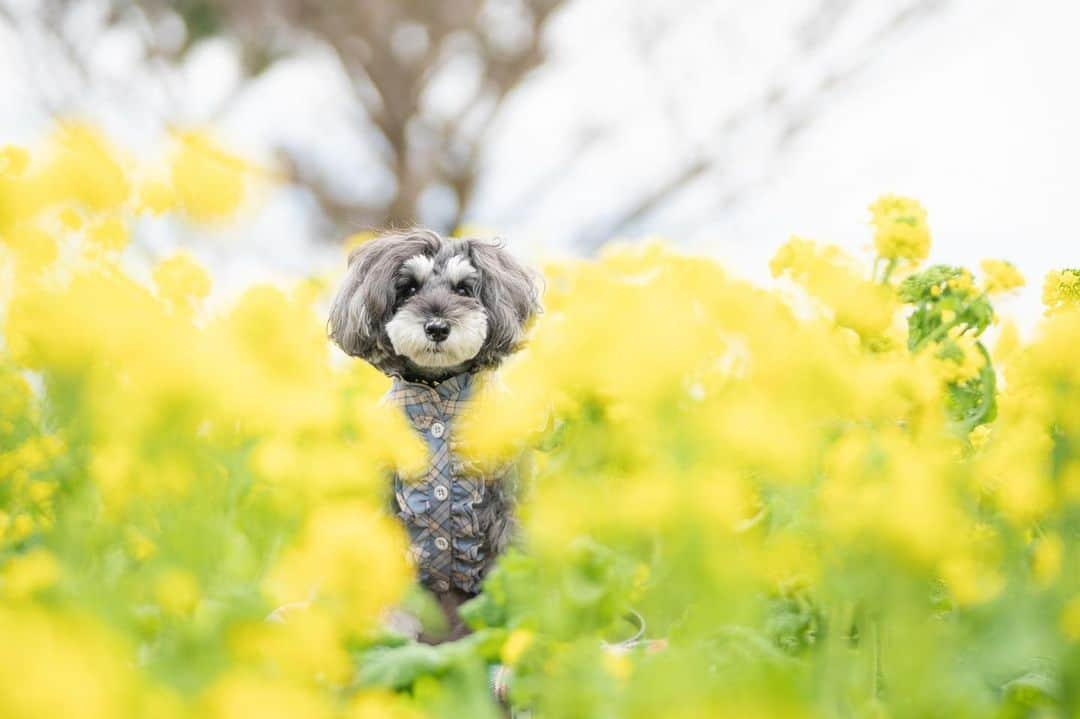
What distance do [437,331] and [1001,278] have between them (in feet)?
4.09

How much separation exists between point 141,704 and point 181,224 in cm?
91

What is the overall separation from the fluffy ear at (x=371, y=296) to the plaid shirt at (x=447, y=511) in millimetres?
227

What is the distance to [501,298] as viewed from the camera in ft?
7.72

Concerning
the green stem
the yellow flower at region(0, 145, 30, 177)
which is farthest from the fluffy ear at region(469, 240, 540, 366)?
the yellow flower at region(0, 145, 30, 177)

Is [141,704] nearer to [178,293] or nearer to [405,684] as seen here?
[405,684]

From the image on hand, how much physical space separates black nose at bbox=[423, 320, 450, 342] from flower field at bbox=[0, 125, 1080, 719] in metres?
0.18

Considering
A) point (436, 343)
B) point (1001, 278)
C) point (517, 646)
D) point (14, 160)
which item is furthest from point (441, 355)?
point (1001, 278)

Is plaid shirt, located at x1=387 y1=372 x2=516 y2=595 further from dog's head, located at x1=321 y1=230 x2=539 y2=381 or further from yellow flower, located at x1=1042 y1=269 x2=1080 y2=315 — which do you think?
yellow flower, located at x1=1042 y1=269 x2=1080 y2=315

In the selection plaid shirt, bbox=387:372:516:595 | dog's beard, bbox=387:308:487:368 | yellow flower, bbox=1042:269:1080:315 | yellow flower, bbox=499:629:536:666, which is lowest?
yellow flower, bbox=499:629:536:666

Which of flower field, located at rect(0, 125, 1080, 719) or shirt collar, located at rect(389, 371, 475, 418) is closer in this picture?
flower field, located at rect(0, 125, 1080, 719)

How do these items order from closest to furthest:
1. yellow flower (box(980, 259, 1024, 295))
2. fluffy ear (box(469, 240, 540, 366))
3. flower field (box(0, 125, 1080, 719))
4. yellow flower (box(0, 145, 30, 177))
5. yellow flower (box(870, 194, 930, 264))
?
flower field (box(0, 125, 1080, 719)), yellow flower (box(0, 145, 30, 177)), yellow flower (box(870, 194, 930, 264)), yellow flower (box(980, 259, 1024, 295)), fluffy ear (box(469, 240, 540, 366))

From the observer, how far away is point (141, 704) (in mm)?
729

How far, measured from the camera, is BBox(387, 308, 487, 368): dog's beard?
210 centimetres

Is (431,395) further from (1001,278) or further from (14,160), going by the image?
(1001,278)
